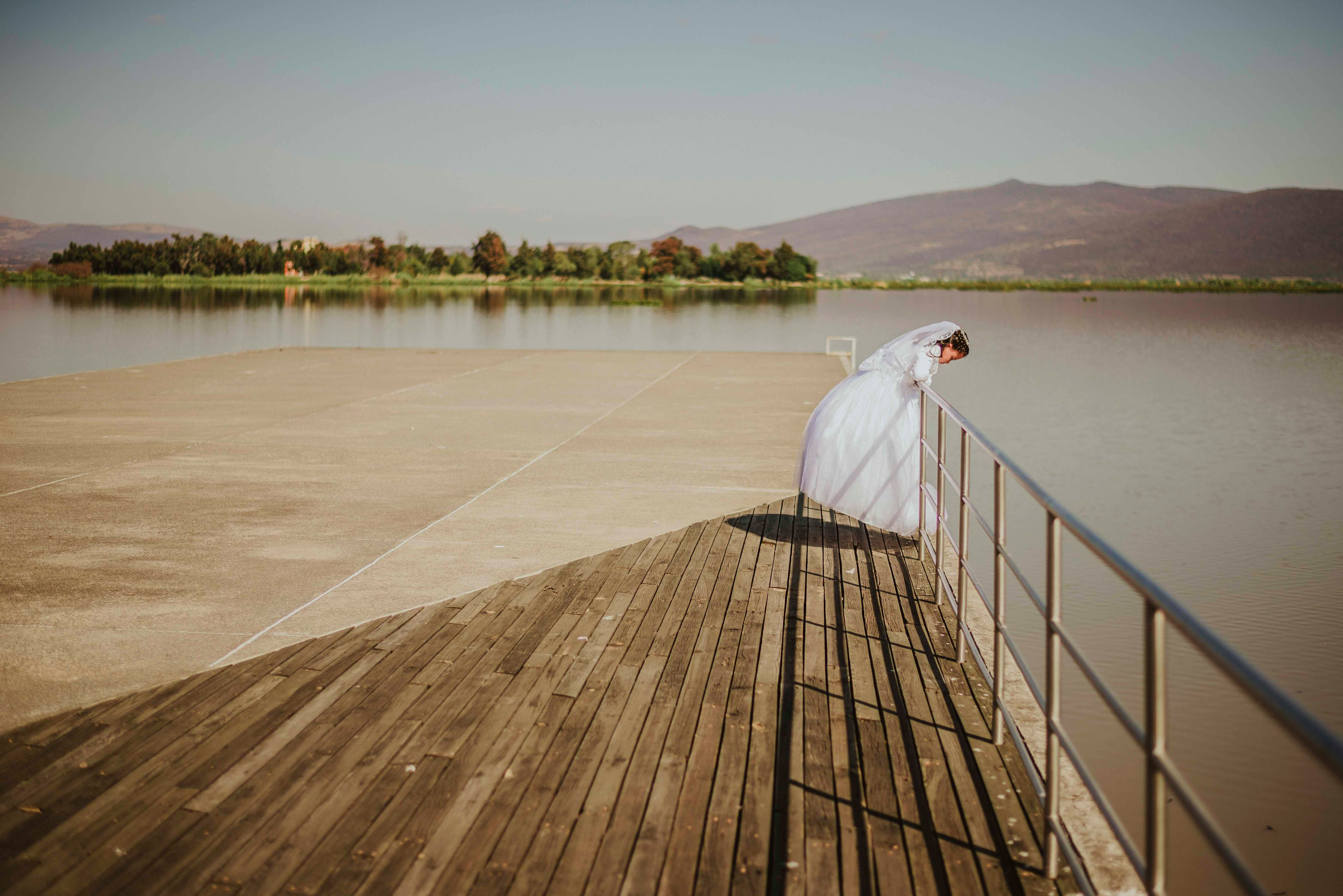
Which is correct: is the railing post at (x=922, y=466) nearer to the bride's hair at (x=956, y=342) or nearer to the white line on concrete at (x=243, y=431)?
the bride's hair at (x=956, y=342)

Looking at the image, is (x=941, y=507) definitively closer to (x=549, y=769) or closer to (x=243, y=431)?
(x=549, y=769)

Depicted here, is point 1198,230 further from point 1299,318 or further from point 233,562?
point 233,562

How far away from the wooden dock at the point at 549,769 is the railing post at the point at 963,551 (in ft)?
0.28

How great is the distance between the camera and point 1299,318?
49.4m

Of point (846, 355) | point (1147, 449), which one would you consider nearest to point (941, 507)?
point (1147, 449)

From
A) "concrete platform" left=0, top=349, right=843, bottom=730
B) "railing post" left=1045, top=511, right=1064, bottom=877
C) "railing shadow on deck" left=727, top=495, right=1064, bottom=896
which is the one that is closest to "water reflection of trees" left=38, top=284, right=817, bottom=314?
"concrete platform" left=0, top=349, right=843, bottom=730

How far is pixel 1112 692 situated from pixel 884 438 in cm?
329

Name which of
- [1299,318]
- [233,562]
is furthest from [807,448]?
[1299,318]

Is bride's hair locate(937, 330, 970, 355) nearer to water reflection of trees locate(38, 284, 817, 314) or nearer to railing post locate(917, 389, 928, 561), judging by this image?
railing post locate(917, 389, 928, 561)

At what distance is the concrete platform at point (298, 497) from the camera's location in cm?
431

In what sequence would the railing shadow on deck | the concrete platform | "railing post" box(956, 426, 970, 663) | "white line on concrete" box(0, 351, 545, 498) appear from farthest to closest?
"white line on concrete" box(0, 351, 545, 498) < the concrete platform < "railing post" box(956, 426, 970, 663) < the railing shadow on deck

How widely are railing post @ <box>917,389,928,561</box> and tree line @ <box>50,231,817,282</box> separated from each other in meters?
99.4

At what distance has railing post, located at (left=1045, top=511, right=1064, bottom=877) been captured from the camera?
94.4 inches

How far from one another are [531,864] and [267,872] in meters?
0.60
